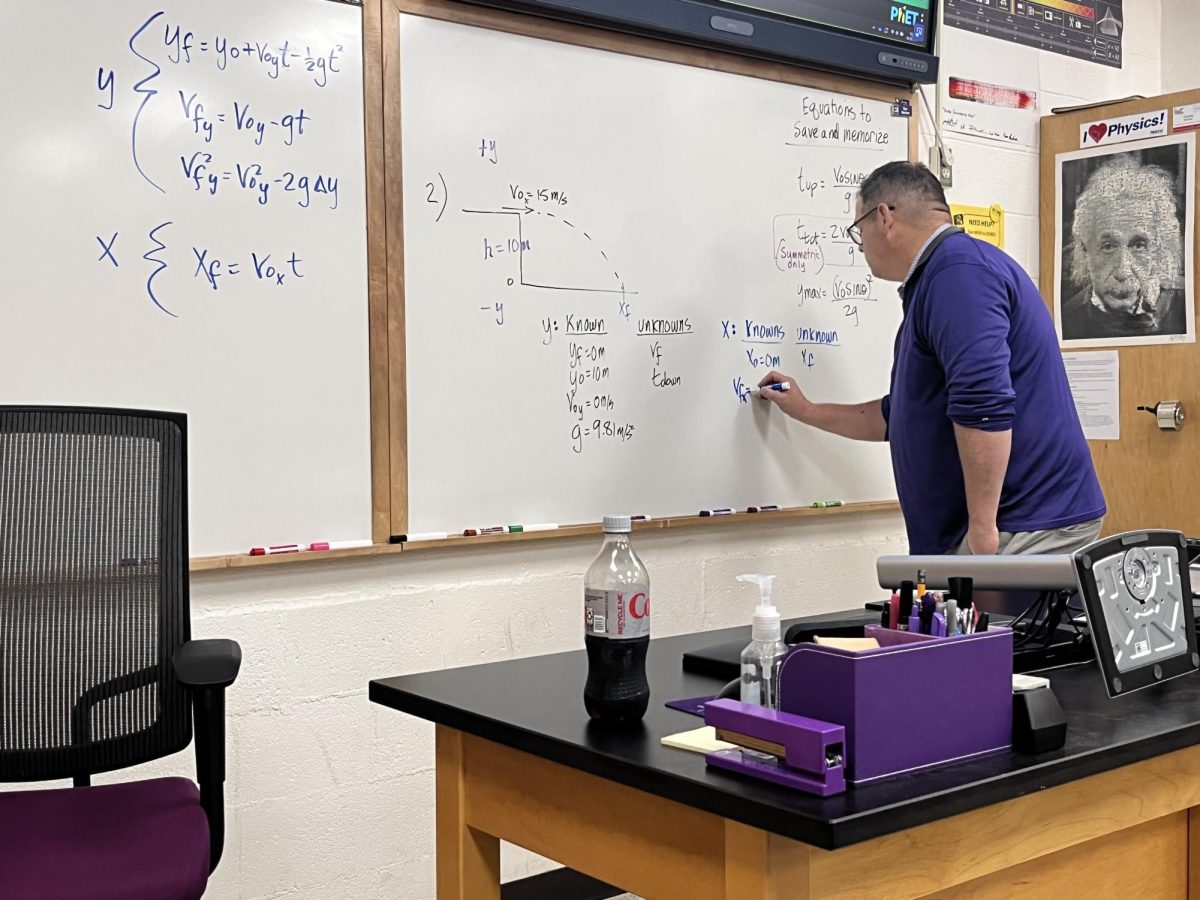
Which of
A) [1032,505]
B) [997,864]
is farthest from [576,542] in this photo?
[997,864]

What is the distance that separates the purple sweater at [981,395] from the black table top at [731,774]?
3.40 feet

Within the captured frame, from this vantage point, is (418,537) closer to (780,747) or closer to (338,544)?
(338,544)

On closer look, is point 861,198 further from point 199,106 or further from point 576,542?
point 199,106

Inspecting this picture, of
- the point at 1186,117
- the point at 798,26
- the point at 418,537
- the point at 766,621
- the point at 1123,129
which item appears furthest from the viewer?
the point at 1123,129

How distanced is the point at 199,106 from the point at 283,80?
0.60 ft

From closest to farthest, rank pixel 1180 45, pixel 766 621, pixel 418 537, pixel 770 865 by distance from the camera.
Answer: pixel 770 865
pixel 766 621
pixel 418 537
pixel 1180 45

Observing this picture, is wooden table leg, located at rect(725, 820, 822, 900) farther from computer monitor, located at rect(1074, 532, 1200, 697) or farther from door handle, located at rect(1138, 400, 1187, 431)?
door handle, located at rect(1138, 400, 1187, 431)

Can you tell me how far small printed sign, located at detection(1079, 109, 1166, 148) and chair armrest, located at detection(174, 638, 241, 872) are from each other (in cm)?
302

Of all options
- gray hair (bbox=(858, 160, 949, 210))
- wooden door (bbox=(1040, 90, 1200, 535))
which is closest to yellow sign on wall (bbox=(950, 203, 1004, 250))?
wooden door (bbox=(1040, 90, 1200, 535))

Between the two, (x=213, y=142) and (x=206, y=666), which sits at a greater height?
(x=213, y=142)

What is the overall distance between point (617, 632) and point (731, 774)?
0.82 feet

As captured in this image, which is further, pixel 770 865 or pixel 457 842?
pixel 457 842

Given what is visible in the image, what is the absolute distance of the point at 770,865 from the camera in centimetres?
115

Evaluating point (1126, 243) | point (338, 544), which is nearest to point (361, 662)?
point (338, 544)
